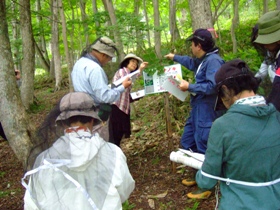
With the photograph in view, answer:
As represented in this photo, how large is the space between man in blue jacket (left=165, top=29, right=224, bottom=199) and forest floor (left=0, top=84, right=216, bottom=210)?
0.93 feet

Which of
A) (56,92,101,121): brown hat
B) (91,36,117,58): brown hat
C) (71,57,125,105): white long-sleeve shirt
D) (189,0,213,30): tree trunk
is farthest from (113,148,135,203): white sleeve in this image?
(189,0,213,30): tree trunk

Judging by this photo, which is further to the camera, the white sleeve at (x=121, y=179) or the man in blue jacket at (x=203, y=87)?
the man in blue jacket at (x=203, y=87)

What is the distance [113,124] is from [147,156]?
1.14 m

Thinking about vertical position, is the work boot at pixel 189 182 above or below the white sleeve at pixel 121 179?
below

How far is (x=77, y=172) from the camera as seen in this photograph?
2.11m

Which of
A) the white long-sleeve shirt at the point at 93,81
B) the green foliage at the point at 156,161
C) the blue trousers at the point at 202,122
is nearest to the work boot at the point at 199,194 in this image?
the blue trousers at the point at 202,122

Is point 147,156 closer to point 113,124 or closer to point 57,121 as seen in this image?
point 113,124

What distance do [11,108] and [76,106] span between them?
8.89 feet

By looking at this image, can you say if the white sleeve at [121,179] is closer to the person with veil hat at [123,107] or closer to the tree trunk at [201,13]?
the person with veil hat at [123,107]

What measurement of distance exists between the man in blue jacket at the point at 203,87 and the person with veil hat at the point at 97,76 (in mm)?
912

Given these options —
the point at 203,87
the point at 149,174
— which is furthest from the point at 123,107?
the point at 203,87

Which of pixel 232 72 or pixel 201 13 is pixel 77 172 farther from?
pixel 201 13

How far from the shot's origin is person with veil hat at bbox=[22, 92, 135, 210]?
81.5 inches

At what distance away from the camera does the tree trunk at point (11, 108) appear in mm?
4492
